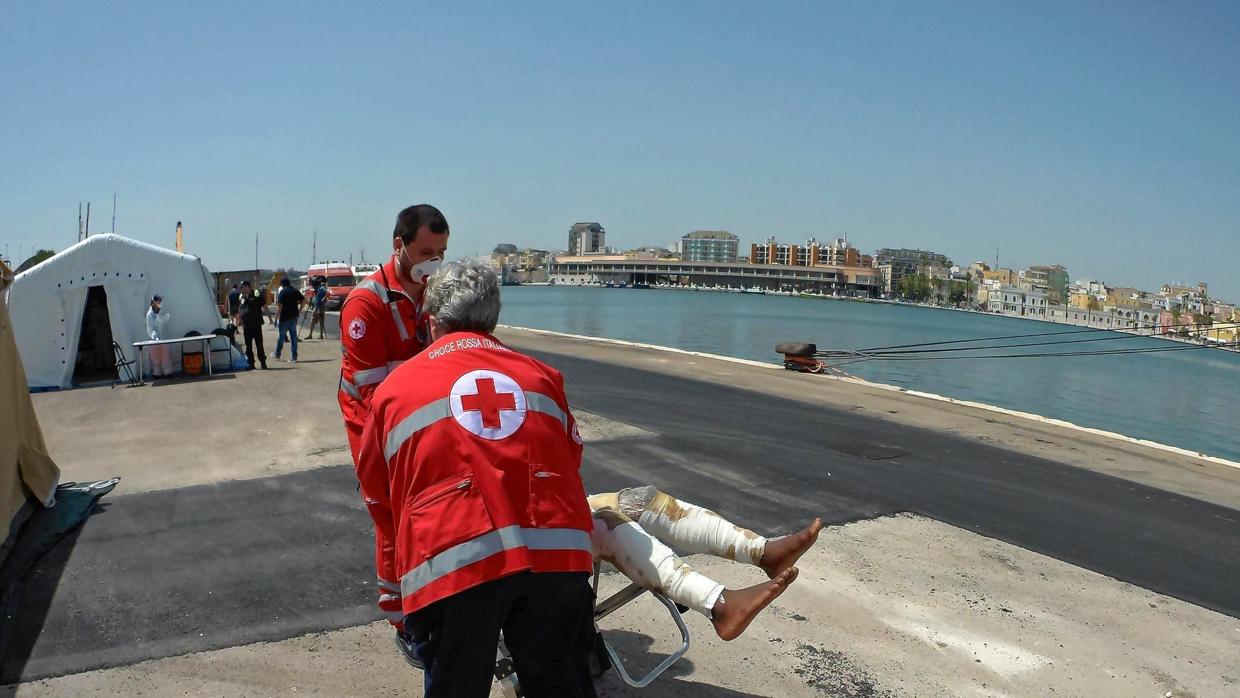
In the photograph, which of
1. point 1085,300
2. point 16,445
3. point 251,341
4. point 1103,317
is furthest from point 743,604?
point 1085,300

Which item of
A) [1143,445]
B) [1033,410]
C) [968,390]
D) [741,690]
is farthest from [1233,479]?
[968,390]

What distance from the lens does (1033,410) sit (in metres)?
31.7

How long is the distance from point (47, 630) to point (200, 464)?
3.70 meters

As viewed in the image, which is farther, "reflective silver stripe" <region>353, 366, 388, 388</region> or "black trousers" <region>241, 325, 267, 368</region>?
"black trousers" <region>241, 325, 267, 368</region>

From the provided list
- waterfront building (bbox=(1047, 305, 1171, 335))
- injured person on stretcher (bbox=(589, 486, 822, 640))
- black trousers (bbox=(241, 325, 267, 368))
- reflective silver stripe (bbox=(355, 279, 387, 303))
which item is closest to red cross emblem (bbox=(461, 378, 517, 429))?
injured person on stretcher (bbox=(589, 486, 822, 640))

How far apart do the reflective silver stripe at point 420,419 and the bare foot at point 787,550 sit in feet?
5.54

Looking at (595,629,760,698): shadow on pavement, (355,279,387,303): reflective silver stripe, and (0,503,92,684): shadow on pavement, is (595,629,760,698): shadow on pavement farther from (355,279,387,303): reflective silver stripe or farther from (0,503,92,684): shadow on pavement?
(0,503,92,684): shadow on pavement

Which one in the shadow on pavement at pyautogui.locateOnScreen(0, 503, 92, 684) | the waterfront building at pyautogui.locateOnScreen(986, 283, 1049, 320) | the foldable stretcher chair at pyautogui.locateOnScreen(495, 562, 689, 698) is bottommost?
the shadow on pavement at pyautogui.locateOnScreen(0, 503, 92, 684)

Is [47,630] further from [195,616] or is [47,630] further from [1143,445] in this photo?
[1143,445]

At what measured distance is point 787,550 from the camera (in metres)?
3.32

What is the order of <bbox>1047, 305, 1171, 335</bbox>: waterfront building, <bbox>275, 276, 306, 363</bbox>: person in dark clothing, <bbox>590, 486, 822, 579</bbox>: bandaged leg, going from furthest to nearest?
<bbox>1047, 305, 1171, 335</bbox>: waterfront building, <bbox>275, 276, 306, 363</bbox>: person in dark clothing, <bbox>590, 486, 822, 579</bbox>: bandaged leg

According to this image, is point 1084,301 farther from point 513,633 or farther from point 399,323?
point 513,633

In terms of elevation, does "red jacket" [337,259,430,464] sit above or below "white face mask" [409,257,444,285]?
below

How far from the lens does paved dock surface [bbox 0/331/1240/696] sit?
379 centimetres
